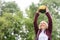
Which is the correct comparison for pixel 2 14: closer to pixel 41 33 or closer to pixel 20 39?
pixel 20 39

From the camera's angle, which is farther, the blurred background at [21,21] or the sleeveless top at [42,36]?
the blurred background at [21,21]

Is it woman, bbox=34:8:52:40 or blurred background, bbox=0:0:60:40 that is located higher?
woman, bbox=34:8:52:40

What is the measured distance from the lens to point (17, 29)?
18.8 metres

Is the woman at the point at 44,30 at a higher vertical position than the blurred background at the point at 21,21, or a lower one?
higher

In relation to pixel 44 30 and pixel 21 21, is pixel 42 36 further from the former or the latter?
pixel 21 21

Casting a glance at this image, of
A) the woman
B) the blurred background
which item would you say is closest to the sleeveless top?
the woman

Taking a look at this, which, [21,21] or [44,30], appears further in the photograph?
[21,21]

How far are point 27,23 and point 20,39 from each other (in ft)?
5.06

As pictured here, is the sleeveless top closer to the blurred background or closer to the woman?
the woman

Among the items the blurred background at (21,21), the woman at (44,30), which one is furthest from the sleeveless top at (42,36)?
the blurred background at (21,21)

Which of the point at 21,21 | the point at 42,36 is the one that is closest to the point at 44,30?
the point at 42,36

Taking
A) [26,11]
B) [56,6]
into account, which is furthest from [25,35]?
[56,6]

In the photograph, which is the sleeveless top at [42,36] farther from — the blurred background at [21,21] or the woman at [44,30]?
the blurred background at [21,21]

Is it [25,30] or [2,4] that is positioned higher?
[2,4]
